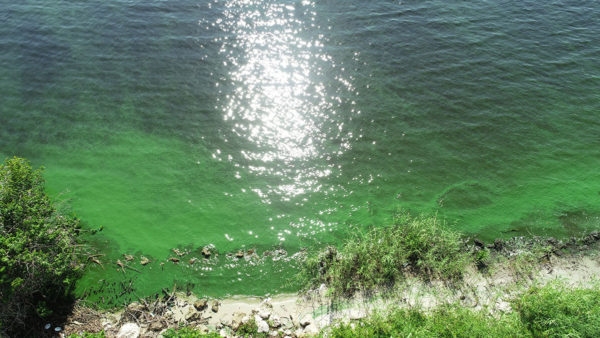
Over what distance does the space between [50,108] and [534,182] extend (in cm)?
2133

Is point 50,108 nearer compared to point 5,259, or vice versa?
point 5,259

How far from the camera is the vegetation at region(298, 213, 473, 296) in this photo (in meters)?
10.7

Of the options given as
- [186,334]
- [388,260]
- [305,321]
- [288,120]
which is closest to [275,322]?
[305,321]

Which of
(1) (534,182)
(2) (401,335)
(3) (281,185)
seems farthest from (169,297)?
(1) (534,182)

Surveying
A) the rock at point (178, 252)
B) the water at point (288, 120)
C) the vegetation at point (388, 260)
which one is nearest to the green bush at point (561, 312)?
the vegetation at point (388, 260)

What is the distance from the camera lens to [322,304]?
10320 mm

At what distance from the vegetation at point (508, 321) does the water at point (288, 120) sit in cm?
289

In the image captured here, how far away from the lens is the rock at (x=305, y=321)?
32.4 feet

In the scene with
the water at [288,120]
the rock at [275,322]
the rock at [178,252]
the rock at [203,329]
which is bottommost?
the rock at [203,329]

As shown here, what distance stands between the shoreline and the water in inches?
24.2

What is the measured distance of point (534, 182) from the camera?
45.7 feet

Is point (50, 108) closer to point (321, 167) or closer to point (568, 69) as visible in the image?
point (321, 167)

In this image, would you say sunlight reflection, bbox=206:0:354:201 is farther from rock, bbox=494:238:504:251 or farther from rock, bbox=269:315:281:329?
rock, bbox=494:238:504:251

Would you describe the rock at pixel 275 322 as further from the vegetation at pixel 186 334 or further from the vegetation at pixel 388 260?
the vegetation at pixel 186 334
